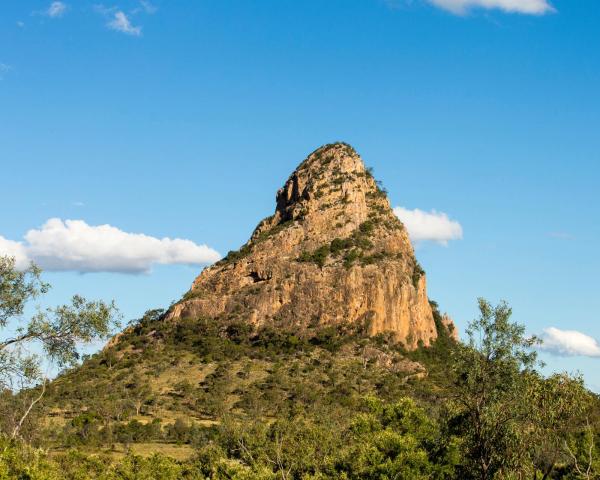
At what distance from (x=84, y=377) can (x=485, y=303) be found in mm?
116451

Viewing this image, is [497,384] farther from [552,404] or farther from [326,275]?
[326,275]

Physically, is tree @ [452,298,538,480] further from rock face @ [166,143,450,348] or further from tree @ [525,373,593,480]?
rock face @ [166,143,450,348]

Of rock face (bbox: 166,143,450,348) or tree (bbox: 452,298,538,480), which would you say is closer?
tree (bbox: 452,298,538,480)

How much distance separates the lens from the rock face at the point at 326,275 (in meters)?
168

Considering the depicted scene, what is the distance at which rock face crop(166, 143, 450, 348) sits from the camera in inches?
6609

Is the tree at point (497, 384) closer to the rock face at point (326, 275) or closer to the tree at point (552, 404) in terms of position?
the tree at point (552, 404)

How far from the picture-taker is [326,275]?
559 ft

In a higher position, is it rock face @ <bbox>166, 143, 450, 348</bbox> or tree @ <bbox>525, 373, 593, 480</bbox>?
rock face @ <bbox>166, 143, 450, 348</bbox>

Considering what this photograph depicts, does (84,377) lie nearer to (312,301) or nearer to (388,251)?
(312,301)

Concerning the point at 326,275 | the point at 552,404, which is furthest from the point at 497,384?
the point at 326,275

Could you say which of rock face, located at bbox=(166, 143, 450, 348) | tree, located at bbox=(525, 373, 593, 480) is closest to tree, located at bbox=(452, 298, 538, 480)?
tree, located at bbox=(525, 373, 593, 480)

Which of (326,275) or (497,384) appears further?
(326,275)

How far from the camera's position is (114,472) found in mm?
67125

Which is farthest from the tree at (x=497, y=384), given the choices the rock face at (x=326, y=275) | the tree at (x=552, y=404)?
the rock face at (x=326, y=275)
